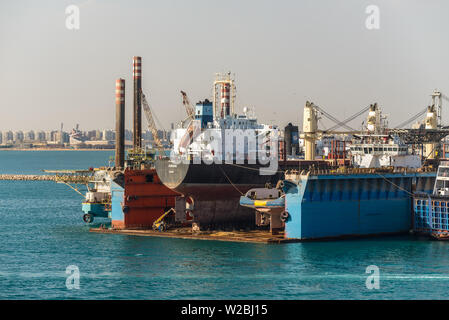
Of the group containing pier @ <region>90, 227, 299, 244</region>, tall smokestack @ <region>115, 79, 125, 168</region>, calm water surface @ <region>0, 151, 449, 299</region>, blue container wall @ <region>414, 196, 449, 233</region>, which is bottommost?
calm water surface @ <region>0, 151, 449, 299</region>

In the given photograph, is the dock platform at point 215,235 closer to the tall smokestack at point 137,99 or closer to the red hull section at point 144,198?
the red hull section at point 144,198

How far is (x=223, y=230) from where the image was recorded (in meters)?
62.6

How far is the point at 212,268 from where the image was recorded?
47.0 meters

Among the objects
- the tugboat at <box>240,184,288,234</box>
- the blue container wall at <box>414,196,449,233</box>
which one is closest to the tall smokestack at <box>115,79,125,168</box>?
the tugboat at <box>240,184,288,234</box>

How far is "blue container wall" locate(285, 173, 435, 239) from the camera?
5453 cm

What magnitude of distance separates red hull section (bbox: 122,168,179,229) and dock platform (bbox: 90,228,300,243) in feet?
6.14

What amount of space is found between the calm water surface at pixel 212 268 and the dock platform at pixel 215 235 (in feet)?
3.41

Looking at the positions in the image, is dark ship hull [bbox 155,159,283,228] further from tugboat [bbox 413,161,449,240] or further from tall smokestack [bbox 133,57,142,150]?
tall smokestack [bbox 133,57,142,150]

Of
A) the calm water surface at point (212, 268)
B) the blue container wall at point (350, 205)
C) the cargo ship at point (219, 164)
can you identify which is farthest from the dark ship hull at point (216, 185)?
the blue container wall at point (350, 205)

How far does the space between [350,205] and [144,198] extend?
17047 mm

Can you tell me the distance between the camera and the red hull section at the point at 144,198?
64.2 m

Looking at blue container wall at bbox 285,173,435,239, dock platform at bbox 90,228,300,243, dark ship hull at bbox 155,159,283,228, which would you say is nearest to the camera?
blue container wall at bbox 285,173,435,239
